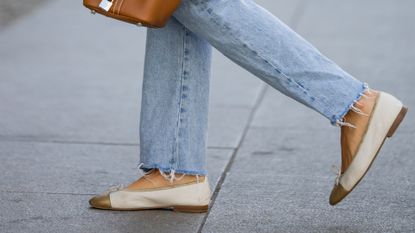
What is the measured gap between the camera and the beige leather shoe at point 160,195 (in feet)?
12.0

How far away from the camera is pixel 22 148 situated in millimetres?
4730

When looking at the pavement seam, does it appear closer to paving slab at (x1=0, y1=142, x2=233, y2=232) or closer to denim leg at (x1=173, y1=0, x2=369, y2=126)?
paving slab at (x1=0, y1=142, x2=233, y2=232)

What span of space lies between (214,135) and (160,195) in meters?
1.42

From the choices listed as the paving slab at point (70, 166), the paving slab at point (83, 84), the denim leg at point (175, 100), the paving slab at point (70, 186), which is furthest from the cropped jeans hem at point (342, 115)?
the paving slab at point (83, 84)

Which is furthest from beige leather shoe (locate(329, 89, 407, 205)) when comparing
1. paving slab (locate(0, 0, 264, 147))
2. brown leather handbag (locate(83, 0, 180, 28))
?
paving slab (locate(0, 0, 264, 147))

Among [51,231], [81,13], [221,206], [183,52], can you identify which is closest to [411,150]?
[221,206]

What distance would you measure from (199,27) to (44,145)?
1710mm

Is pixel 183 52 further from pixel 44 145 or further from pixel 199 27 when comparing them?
pixel 44 145

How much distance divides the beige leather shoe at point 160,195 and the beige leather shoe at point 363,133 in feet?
1.78

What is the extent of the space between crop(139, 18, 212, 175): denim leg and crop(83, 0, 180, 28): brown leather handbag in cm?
38

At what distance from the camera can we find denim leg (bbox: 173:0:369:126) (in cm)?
328

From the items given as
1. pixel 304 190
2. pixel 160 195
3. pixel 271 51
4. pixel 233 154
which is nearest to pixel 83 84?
pixel 233 154

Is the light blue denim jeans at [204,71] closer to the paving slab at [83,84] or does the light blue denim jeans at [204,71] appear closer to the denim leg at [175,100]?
the denim leg at [175,100]

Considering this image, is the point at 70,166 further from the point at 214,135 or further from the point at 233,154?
the point at 214,135
